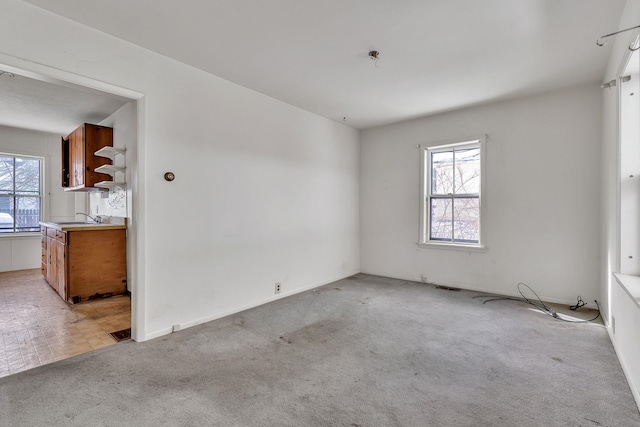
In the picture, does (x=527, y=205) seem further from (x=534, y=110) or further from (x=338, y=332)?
(x=338, y=332)

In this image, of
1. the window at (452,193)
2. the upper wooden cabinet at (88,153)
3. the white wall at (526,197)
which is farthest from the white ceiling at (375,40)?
the upper wooden cabinet at (88,153)

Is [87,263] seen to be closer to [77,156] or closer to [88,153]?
[88,153]

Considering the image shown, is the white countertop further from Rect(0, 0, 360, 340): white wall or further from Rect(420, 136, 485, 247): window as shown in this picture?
Rect(420, 136, 485, 247): window

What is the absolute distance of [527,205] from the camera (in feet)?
12.7

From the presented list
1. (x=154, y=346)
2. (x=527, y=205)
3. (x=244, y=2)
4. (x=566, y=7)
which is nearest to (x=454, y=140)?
(x=527, y=205)

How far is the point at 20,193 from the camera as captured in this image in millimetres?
5684

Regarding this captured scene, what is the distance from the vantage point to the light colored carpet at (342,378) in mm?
1717

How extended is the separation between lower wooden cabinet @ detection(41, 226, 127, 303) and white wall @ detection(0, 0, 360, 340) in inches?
71.4

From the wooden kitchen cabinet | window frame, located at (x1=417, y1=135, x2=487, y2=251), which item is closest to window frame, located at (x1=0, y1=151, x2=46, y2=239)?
the wooden kitchen cabinet

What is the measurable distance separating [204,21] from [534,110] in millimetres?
3907

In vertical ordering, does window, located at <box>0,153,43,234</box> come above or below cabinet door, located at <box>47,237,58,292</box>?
above

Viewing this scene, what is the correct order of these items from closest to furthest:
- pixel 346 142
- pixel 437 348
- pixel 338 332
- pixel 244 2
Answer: pixel 244 2 → pixel 437 348 → pixel 338 332 → pixel 346 142

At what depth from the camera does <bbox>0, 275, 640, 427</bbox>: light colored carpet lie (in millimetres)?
1717

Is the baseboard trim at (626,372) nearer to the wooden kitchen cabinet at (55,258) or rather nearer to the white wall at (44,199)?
the wooden kitchen cabinet at (55,258)
